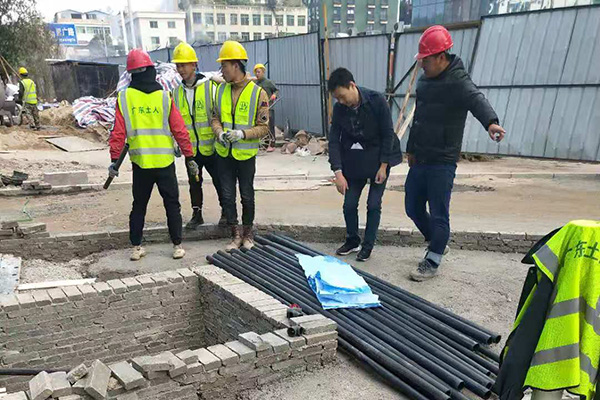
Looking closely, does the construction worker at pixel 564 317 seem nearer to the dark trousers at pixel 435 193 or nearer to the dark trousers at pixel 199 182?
the dark trousers at pixel 435 193

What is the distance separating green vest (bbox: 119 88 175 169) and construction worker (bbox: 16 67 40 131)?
37.4 feet

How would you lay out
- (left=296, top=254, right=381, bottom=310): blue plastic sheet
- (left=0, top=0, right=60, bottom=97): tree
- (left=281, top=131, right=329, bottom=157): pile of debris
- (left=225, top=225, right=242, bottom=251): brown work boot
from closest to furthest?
1. (left=296, top=254, right=381, bottom=310): blue plastic sheet
2. (left=225, top=225, right=242, bottom=251): brown work boot
3. (left=281, top=131, right=329, bottom=157): pile of debris
4. (left=0, top=0, right=60, bottom=97): tree

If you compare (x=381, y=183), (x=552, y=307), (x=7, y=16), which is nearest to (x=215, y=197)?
(x=381, y=183)

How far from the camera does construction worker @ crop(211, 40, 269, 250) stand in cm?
436

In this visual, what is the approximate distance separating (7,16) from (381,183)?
66.9 ft

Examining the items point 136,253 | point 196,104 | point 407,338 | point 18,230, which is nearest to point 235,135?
point 196,104

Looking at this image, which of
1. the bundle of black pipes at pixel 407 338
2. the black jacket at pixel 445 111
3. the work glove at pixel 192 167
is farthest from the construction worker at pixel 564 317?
the work glove at pixel 192 167

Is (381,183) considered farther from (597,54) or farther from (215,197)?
(597,54)

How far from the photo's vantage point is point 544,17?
326 inches

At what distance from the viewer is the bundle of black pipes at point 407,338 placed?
8.83 feet

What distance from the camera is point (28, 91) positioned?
13.7 metres

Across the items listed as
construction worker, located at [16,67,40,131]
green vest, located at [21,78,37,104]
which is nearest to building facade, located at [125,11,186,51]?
construction worker, located at [16,67,40,131]

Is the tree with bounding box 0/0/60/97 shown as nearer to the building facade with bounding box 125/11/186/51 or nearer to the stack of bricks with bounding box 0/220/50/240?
the stack of bricks with bounding box 0/220/50/240

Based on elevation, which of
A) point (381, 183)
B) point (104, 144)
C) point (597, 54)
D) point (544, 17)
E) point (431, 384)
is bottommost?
point (104, 144)
